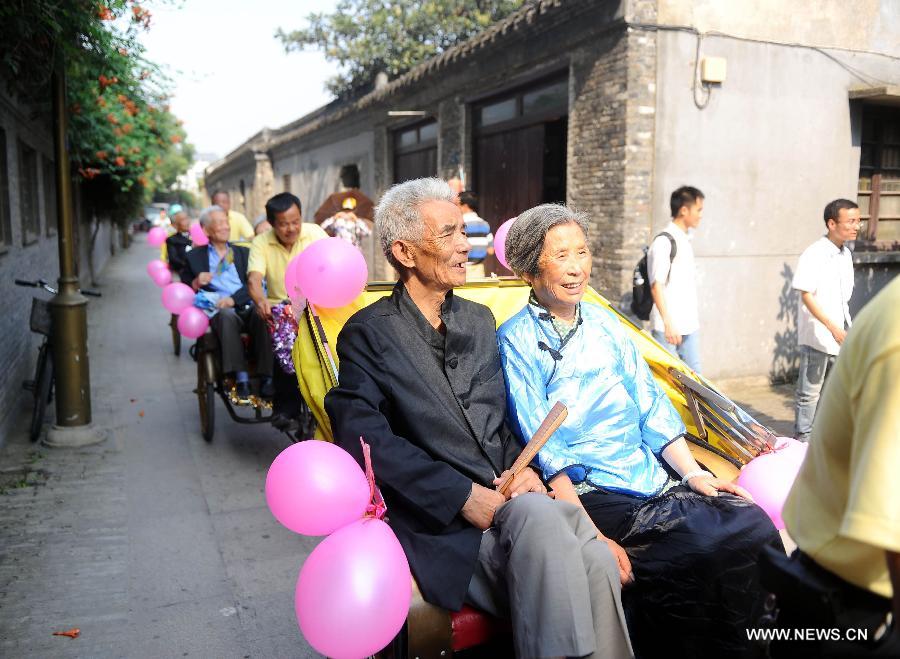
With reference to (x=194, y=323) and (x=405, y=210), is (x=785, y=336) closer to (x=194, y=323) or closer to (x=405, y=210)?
(x=194, y=323)

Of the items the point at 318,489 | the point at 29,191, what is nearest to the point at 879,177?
the point at 318,489

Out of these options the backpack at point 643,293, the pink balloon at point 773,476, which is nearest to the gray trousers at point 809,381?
the backpack at point 643,293

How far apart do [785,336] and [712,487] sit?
6.15m

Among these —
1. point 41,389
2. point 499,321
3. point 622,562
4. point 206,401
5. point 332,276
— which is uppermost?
point 332,276

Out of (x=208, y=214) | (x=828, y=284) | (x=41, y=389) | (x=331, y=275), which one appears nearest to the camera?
(x=331, y=275)

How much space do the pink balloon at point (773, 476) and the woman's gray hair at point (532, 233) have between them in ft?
3.20

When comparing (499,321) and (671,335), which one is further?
(671,335)

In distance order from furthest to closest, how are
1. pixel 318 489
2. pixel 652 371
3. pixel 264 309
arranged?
pixel 264 309
pixel 652 371
pixel 318 489

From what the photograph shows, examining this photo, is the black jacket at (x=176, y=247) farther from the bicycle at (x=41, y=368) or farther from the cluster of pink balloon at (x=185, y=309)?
the bicycle at (x=41, y=368)

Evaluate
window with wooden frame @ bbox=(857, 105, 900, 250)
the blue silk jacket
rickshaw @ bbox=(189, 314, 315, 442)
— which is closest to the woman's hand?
the blue silk jacket

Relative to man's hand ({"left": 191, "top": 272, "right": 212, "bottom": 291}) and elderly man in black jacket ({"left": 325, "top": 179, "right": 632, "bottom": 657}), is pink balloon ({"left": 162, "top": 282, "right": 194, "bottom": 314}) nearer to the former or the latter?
man's hand ({"left": 191, "top": 272, "right": 212, "bottom": 291})

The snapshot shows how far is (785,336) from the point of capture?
26.3 ft

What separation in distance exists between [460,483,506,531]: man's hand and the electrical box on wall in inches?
239

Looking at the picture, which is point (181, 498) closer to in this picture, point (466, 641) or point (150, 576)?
point (150, 576)
